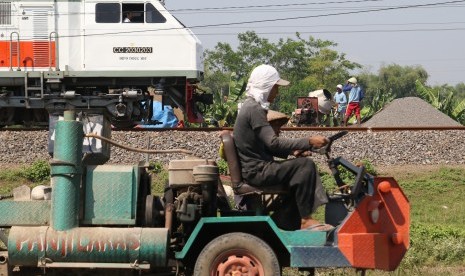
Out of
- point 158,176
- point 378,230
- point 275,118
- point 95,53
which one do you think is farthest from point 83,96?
point 378,230

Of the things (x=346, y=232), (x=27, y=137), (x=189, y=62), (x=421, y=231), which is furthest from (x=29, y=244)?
(x=189, y=62)

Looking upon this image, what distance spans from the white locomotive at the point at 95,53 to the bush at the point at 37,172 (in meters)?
4.60

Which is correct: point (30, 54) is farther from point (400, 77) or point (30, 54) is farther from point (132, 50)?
point (400, 77)

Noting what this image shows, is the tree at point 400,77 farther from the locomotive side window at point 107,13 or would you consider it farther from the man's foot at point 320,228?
the man's foot at point 320,228

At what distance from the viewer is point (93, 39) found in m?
24.3

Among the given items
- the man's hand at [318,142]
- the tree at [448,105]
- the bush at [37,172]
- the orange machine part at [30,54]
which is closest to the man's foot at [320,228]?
the man's hand at [318,142]

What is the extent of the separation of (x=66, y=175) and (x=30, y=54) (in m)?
16.7

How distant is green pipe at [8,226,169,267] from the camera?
806 cm

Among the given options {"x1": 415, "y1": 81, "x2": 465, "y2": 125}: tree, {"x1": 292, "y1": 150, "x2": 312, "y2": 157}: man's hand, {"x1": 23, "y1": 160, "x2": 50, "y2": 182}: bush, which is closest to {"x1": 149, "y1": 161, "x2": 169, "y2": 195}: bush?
{"x1": 23, "y1": 160, "x2": 50, "y2": 182}: bush

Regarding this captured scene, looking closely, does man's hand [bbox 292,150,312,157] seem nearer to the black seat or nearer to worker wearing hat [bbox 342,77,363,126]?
the black seat

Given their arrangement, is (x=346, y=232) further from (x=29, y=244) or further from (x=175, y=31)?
(x=175, y=31)

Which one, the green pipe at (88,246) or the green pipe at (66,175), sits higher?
the green pipe at (66,175)

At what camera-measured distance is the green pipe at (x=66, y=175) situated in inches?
320

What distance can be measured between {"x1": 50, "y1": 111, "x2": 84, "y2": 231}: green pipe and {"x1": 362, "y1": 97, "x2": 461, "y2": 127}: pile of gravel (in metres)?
20.8
